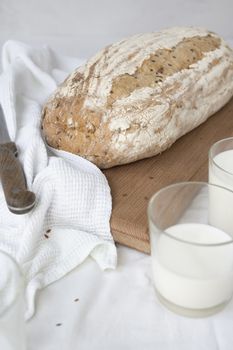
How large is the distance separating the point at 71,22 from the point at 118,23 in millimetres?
143

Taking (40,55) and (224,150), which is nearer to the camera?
(224,150)

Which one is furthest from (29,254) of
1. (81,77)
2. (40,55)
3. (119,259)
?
(40,55)

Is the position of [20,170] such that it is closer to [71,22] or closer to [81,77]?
[81,77]

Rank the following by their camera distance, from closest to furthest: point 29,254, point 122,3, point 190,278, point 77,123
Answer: point 190,278, point 29,254, point 77,123, point 122,3

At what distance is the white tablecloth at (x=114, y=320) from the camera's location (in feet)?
1.78

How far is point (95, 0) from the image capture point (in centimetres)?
147

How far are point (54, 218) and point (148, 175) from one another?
6.5 inches

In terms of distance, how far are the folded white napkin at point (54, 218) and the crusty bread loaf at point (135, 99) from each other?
0.04 metres

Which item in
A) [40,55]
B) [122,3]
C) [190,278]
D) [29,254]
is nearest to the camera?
[190,278]

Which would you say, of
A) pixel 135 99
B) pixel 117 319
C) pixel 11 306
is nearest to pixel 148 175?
pixel 135 99

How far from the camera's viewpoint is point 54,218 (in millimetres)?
695

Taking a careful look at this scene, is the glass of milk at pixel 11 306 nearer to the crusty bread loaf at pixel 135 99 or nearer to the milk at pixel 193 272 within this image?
the milk at pixel 193 272

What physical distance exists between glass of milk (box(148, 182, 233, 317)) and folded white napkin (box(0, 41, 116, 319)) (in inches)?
4.3

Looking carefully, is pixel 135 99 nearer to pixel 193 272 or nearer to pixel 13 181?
pixel 13 181
